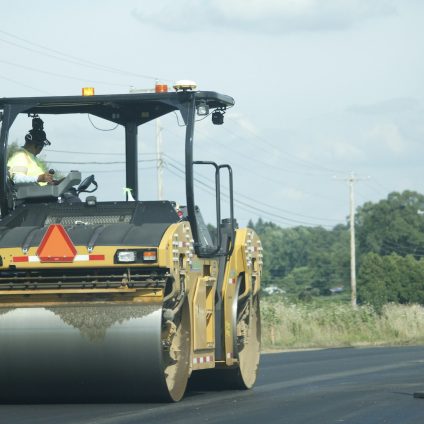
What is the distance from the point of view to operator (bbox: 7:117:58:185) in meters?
11.9

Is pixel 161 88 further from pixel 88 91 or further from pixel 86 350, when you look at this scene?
pixel 86 350

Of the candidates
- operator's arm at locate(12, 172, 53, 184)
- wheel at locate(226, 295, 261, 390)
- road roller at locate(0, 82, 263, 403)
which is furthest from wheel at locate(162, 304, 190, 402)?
operator's arm at locate(12, 172, 53, 184)

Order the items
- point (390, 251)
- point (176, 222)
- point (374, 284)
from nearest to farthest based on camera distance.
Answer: point (176, 222) < point (374, 284) < point (390, 251)

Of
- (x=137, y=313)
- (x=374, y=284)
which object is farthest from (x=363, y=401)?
(x=374, y=284)

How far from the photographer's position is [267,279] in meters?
117

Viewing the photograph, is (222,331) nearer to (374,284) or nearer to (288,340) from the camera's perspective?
(288,340)

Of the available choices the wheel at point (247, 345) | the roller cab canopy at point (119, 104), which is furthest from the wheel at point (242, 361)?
the roller cab canopy at point (119, 104)

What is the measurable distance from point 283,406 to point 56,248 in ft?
7.91

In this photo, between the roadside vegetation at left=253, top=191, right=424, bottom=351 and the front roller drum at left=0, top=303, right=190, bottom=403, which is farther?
the roadside vegetation at left=253, top=191, right=424, bottom=351

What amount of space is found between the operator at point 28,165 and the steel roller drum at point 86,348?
1.80 m

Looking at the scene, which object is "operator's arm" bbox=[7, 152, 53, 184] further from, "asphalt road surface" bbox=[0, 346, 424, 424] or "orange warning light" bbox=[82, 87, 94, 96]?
"asphalt road surface" bbox=[0, 346, 424, 424]

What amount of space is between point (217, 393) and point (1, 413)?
3055mm

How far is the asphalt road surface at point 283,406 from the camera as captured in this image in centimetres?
990

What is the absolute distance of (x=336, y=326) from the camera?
32156mm
